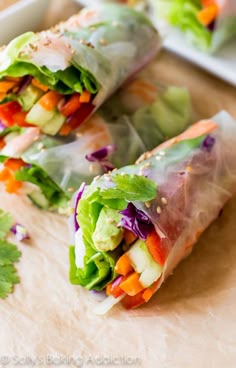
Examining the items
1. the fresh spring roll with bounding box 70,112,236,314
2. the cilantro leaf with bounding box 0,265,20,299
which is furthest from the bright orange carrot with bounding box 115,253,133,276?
the cilantro leaf with bounding box 0,265,20,299

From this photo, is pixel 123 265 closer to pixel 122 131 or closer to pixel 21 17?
pixel 122 131

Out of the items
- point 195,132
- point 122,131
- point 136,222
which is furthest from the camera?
point 122,131

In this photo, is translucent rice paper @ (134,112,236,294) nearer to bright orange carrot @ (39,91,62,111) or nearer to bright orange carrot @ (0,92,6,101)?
bright orange carrot @ (39,91,62,111)

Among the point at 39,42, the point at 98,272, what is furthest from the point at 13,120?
the point at 98,272

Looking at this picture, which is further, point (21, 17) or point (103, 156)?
point (21, 17)

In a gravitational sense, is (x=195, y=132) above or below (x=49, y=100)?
below

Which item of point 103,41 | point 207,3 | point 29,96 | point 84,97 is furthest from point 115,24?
point 207,3

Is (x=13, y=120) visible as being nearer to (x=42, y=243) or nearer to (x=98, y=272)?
(x=42, y=243)
